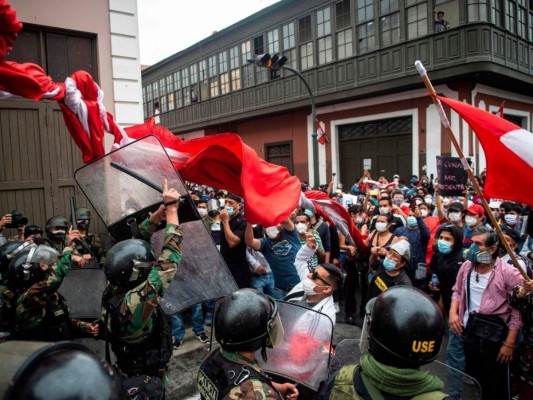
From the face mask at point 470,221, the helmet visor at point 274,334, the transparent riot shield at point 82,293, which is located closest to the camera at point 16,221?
the transparent riot shield at point 82,293

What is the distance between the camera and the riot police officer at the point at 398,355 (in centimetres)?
175

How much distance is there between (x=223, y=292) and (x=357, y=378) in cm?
182

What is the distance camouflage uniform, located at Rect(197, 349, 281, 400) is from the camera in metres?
1.90

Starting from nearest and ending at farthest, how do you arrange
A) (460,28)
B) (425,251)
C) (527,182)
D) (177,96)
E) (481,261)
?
(527,182)
(481,261)
(425,251)
(460,28)
(177,96)

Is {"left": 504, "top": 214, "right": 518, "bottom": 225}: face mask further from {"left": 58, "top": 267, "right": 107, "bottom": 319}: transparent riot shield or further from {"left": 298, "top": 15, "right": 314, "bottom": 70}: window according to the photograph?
{"left": 298, "top": 15, "right": 314, "bottom": 70}: window

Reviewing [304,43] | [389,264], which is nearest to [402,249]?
[389,264]

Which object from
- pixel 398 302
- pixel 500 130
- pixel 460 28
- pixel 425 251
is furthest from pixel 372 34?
pixel 398 302

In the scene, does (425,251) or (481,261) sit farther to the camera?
(425,251)

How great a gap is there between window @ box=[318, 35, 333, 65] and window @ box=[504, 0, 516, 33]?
6337mm

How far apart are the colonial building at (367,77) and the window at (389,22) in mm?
40

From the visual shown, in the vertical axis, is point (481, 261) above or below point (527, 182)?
below

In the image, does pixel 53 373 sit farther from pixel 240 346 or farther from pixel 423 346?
pixel 423 346

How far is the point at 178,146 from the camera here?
4.07 m

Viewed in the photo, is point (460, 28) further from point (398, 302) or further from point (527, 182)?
point (398, 302)
